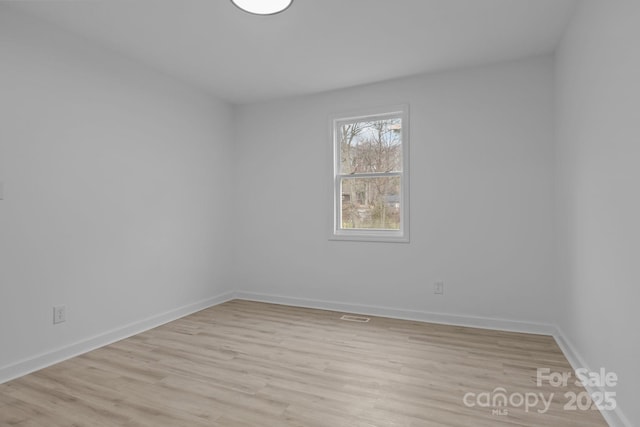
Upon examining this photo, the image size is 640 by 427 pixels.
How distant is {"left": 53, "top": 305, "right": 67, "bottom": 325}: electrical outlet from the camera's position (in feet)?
8.80

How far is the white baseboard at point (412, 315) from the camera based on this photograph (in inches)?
129

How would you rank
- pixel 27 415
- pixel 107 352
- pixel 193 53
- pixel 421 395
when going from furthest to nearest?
pixel 193 53 < pixel 107 352 < pixel 421 395 < pixel 27 415

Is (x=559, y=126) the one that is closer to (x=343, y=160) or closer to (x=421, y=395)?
(x=343, y=160)

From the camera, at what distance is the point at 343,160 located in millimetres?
4176

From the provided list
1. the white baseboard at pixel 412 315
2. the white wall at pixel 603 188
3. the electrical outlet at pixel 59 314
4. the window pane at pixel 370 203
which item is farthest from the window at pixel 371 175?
the electrical outlet at pixel 59 314

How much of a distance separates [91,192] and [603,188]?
3686 millimetres

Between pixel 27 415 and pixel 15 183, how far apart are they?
Result: 59.7 inches

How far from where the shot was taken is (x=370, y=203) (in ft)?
13.2

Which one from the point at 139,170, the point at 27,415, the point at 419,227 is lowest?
the point at 27,415

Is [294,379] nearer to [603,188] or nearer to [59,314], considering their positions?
[59,314]

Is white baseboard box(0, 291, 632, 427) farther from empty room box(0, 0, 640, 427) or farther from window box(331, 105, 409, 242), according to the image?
window box(331, 105, 409, 242)

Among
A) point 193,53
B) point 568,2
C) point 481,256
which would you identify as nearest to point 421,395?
point 481,256

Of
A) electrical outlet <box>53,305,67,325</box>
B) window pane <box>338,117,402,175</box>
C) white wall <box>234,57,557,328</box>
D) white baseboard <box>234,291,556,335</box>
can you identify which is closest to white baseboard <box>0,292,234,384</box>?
electrical outlet <box>53,305,67,325</box>

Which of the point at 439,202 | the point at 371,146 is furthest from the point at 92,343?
the point at 439,202
